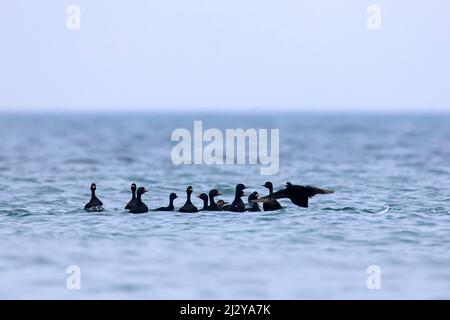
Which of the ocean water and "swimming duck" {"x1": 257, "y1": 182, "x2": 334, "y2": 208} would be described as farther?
"swimming duck" {"x1": 257, "y1": 182, "x2": 334, "y2": 208}

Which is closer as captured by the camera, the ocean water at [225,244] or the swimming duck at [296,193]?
the ocean water at [225,244]

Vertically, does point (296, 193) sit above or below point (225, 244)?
above

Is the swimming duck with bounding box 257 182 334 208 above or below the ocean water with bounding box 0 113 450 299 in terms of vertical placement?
above

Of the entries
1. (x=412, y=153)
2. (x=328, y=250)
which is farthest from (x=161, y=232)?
(x=412, y=153)

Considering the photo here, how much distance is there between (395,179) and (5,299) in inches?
672

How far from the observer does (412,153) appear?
40344mm

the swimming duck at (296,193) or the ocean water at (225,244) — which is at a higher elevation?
the swimming duck at (296,193)

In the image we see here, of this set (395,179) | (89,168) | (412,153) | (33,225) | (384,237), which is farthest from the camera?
(412,153)

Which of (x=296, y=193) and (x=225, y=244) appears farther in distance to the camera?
(x=296, y=193)

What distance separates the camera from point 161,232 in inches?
616

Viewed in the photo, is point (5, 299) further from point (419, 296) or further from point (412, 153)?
point (412, 153)
